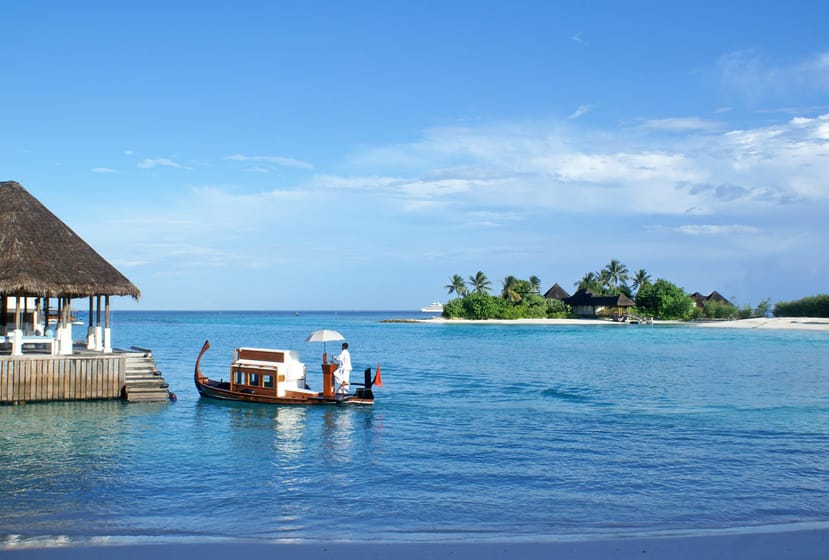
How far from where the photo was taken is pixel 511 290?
120 m

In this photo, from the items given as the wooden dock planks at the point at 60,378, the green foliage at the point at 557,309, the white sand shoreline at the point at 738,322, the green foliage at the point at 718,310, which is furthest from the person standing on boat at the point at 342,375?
the green foliage at the point at 718,310

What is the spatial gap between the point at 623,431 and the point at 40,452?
1415 centimetres

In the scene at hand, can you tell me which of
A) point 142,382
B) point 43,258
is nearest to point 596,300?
point 142,382

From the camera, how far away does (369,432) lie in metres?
18.0

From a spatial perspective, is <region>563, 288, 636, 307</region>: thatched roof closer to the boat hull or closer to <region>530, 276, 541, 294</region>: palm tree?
<region>530, 276, 541, 294</region>: palm tree

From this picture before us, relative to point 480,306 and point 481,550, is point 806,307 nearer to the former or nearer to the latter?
point 480,306

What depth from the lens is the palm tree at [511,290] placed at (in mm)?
118938

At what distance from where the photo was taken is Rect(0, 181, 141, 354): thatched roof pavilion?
67.5ft

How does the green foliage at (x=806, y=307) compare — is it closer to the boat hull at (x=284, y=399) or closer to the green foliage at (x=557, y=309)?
the green foliage at (x=557, y=309)

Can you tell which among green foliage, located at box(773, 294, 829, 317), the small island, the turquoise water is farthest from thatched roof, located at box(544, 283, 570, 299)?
the turquoise water

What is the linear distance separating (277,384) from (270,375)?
450 mm

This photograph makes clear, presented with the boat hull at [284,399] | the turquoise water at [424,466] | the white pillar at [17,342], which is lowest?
the turquoise water at [424,466]

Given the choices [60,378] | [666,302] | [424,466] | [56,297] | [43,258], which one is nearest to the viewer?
[424,466]

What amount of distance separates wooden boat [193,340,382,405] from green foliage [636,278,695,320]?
10282 cm
